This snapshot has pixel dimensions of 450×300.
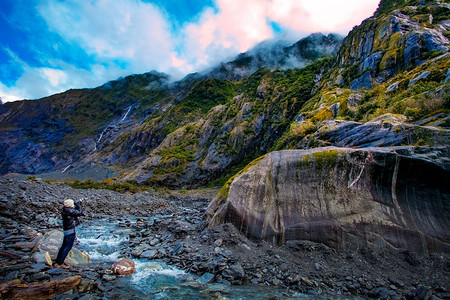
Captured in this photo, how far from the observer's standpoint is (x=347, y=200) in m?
11.4

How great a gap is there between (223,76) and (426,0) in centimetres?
12056

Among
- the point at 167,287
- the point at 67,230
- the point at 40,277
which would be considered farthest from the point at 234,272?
the point at 67,230

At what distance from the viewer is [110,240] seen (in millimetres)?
13914

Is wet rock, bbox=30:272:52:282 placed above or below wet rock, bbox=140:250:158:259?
above

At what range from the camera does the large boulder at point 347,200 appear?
1014cm

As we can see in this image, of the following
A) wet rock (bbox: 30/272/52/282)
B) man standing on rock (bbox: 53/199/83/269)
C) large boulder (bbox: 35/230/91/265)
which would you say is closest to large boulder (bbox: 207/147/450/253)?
large boulder (bbox: 35/230/91/265)

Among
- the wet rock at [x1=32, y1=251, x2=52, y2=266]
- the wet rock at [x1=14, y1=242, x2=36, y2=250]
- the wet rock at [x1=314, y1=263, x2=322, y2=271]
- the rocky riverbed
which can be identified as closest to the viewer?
the rocky riverbed

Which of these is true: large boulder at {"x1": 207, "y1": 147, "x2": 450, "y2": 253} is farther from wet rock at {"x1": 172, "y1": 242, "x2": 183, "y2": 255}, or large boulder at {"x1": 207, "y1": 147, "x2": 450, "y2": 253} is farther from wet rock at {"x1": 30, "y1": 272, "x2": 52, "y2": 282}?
wet rock at {"x1": 30, "y1": 272, "x2": 52, "y2": 282}

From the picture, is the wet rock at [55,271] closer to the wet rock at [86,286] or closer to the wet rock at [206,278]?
the wet rock at [86,286]

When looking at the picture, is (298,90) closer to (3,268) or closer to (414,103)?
(414,103)

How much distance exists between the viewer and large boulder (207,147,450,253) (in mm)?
10141

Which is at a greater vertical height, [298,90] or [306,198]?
[298,90]

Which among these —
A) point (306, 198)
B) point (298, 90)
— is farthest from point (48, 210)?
point (298, 90)

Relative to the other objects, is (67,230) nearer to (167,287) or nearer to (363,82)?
(167,287)
